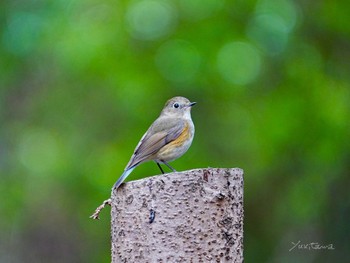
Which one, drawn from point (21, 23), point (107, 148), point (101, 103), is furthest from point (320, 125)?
point (21, 23)

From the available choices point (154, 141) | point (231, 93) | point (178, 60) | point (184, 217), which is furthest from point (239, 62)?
point (184, 217)

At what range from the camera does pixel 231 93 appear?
390 inches

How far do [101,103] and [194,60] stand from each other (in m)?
2.71

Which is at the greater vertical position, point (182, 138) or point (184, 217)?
point (182, 138)

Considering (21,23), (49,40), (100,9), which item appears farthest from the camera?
(21,23)

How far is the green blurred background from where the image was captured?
31.8 feet

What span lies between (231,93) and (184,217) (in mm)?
6201

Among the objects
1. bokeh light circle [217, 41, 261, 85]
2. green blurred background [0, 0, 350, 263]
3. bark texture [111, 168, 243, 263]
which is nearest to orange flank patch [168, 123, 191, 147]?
bark texture [111, 168, 243, 263]

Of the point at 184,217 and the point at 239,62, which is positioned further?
the point at 239,62

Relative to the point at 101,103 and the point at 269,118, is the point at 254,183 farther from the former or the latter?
the point at 101,103

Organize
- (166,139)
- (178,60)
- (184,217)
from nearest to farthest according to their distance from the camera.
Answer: (184,217)
(166,139)
(178,60)

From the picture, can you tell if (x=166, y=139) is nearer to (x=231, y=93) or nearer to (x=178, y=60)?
(x=178, y=60)

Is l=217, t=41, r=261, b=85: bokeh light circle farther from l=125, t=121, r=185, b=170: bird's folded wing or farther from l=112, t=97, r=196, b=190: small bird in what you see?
l=125, t=121, r=185, b=170: bird's folded wing

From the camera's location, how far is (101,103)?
12.0m
